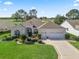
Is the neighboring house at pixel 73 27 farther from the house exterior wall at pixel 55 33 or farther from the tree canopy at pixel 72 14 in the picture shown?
the tree canopy at pixel 72 14

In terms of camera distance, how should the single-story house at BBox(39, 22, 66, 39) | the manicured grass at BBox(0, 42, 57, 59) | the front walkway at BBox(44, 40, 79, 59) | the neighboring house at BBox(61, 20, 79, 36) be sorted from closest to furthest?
1. the manicured grass at BBox(0, 42, 57, 59)
2. the front walkway at BBox(44, 40, 79, 59)
3. the single-story house at BBox(39, 22, 66, 39)
4. the neighboring house at BBox(61, 20, 79, 36)

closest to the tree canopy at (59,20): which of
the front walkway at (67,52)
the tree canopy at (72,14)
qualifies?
the tree canopy at (72,14)

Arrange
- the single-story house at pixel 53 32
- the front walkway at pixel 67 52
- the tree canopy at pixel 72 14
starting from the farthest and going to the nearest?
1. the tree canopy at pixel 72 14
2. the single-story house at pixel 53 32
3. the front walkway at pixel 67 52

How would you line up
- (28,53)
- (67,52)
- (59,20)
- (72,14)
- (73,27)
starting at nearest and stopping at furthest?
1. (28,53)
2. (67,52)
3. (73,27)
4. (59,20)
5. (72,14)

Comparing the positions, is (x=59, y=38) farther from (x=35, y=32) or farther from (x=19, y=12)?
(x=19, y=12)

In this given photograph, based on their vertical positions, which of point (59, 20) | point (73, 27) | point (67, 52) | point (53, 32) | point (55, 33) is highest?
point (59, 20)

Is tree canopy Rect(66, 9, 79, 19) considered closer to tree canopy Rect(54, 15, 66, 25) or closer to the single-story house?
tree canopy Rect(54, 15, 66, 25)

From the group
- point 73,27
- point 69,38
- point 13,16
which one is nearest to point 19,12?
point 13,16

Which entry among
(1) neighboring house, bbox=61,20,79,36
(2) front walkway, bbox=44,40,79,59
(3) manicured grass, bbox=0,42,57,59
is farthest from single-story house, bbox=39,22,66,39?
(3) manicured grass, bbox=0,42,57,59

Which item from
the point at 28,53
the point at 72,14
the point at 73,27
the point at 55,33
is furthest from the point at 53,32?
the point at 72,14

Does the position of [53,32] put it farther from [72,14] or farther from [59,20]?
[72,14]

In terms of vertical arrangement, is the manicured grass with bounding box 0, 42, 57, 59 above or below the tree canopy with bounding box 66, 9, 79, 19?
below
